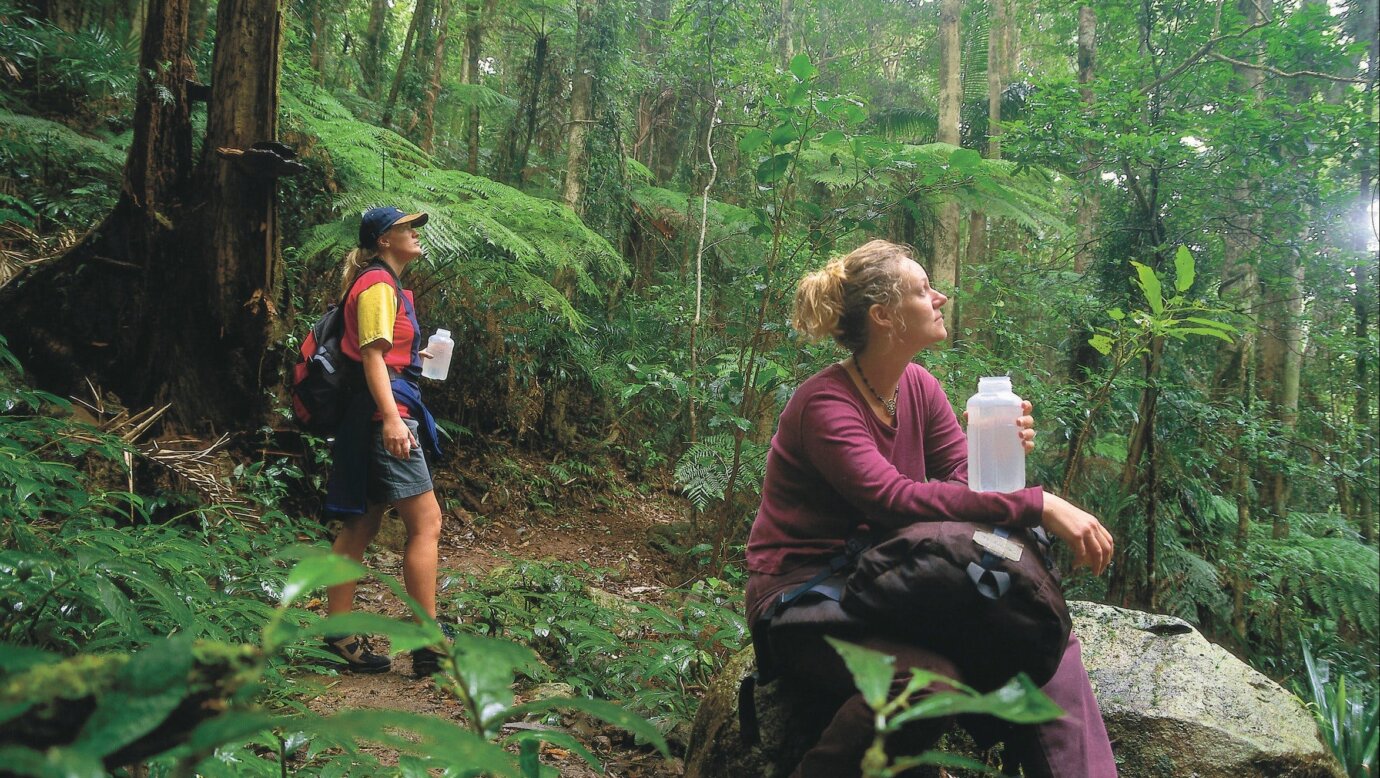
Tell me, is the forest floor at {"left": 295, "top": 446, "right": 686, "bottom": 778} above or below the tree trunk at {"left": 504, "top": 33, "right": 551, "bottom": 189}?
below

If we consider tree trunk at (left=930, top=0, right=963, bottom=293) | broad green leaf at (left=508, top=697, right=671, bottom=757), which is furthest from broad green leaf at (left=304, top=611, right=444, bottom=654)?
tree trunk at (left=930, top=0, right=963, bottom=293)

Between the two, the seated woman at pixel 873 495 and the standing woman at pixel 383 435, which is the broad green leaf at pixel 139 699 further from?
the standing woman at pixel 383 435

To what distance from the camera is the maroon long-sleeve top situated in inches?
74.2

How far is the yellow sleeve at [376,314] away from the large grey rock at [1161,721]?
1.88 m

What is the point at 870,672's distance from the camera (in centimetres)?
58

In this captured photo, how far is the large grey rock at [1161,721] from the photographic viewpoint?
7.39 feet

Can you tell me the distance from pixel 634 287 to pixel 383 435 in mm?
6017

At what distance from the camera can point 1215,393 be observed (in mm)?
7188

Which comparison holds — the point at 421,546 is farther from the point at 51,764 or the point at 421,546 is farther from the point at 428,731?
the point at 51,764

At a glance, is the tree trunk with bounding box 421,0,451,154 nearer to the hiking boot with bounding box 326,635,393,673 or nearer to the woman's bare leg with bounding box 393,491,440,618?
the woman's bare leg with bounding box 393,491,440,618

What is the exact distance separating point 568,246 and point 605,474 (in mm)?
2292

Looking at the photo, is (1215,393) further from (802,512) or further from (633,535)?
(802,512)

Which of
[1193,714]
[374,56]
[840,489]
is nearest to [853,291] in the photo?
[840,489]

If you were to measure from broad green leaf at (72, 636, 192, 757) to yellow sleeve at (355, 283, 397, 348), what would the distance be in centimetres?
277
